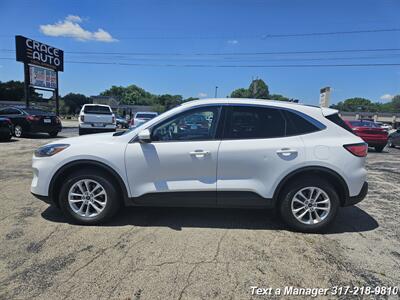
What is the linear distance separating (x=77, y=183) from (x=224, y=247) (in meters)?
2.11

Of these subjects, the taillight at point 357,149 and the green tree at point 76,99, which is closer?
the taillight at point 357,149

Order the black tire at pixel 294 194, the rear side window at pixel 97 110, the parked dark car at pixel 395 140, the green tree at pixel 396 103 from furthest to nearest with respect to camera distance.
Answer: the green tree at pixel 396 103 < the parked dark car at pixel 395 140 < the rear side window at pixel 97 110 < the black tire at pixel 294 194

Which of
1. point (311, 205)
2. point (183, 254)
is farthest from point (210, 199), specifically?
point (311, 205)

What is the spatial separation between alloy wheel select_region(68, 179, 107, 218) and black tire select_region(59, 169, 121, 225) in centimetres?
4

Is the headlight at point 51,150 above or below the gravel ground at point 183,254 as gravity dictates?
above

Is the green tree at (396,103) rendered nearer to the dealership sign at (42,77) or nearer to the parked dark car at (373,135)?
the parked dark car at (373,135)

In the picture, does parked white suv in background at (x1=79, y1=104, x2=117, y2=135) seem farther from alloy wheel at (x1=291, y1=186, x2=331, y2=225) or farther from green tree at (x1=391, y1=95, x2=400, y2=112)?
green tree at (x1=391, y1=95, x2=400, y2=112)

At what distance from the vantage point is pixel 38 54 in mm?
23531

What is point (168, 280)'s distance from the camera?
113 inches

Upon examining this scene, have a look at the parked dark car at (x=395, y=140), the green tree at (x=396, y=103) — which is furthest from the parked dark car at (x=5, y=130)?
the green tree at (x=396, y=103)

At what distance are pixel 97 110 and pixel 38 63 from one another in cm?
1213

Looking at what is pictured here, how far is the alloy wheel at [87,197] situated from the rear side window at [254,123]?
1852 mm

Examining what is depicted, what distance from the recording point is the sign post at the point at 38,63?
866 inches

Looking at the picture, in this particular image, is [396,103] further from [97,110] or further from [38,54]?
[97,110]
